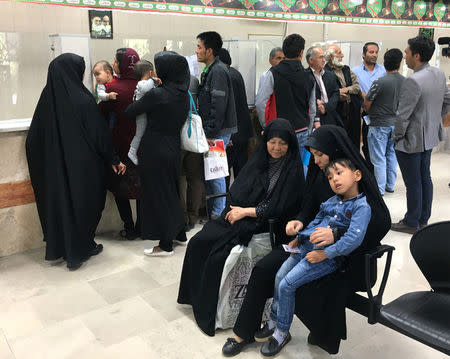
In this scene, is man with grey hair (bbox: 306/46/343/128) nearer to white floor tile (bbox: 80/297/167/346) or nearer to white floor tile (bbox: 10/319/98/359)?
white floor tile (bbox: 80/297/167/346)

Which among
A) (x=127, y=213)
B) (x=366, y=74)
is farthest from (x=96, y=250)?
(x=366, y=74)

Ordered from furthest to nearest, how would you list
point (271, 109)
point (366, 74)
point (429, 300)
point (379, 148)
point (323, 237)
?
point (366, 74)
point (379, 148)
point (271, 109)
point (323, 237)
point (429, 300)

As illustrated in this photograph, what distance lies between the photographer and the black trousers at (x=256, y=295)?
7.11ft

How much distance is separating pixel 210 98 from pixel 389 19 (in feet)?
13.2

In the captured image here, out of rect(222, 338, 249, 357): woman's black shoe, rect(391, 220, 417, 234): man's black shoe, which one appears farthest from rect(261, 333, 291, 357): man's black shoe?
rect(391, 220, 417, 234): man's black shoe

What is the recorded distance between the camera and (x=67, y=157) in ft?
10.00

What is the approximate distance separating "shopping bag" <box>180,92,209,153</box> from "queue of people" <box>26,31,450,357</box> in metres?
0.05

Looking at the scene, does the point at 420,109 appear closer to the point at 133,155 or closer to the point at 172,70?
the point at 172,70

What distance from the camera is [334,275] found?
2.05m

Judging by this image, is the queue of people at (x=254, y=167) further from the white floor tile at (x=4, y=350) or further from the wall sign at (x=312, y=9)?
the white floor tile at (x=4, y=350)

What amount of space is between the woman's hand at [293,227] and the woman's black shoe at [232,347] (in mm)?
586

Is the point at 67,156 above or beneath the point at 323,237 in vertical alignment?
above

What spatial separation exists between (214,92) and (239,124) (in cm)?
58

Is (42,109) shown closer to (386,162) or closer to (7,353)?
(7,353)
